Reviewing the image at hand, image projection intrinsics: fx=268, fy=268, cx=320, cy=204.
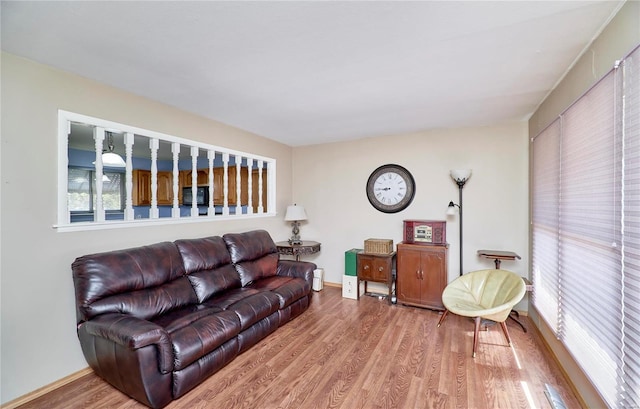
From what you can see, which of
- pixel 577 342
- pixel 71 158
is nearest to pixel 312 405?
pixel 577 342

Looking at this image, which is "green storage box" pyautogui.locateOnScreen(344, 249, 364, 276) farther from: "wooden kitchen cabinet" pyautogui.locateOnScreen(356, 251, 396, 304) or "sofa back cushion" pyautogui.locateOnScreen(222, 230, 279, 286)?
"sofa back cushion" pyautogui.locateOnScreen(222, 230, 279, 286)

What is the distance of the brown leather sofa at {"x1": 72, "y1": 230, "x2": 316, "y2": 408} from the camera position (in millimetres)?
1807

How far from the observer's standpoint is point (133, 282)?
2256 mm

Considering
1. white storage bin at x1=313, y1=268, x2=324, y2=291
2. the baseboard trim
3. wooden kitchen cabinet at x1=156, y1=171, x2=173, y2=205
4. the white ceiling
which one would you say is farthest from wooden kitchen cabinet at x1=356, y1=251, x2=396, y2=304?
wooden kitchen cabinet at x1=156, y1=171, x2=173, y2=205

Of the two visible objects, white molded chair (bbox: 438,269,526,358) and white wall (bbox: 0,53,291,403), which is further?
white molded chair (bbox: 438,269,526,358)

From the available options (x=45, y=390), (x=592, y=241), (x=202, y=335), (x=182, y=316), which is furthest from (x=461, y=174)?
(x=45, y=390)

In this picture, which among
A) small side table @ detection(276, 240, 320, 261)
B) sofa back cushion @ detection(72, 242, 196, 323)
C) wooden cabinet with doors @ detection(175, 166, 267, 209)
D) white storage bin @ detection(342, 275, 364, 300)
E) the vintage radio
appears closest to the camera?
sofa back cushion @ detection(72, 242, 196, 323)

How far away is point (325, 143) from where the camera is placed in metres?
4.73

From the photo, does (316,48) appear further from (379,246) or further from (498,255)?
(498,255)

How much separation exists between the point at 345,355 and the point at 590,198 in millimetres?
2243

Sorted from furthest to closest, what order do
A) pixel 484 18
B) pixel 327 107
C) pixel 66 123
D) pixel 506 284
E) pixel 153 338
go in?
pixel 327 107, pixel 506 284, pixel 66 123, pixel 153 338, pixel 484 18

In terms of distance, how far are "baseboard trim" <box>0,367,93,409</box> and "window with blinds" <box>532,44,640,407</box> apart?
3.65m

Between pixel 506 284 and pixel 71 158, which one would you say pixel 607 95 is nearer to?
pixel 506 284

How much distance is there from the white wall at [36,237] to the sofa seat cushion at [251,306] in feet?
3.66
